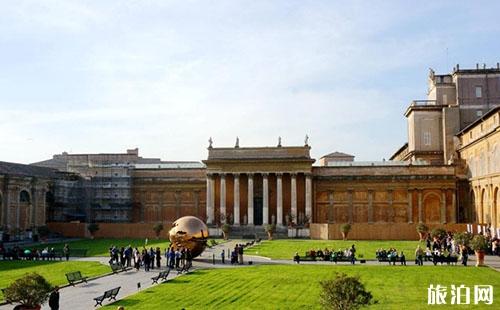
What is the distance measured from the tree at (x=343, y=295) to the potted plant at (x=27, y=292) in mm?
8880

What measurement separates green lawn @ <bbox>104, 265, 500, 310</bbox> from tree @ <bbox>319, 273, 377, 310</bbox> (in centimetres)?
603

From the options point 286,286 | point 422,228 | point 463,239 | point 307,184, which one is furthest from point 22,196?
point 463,239

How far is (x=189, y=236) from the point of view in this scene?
38.1 metres

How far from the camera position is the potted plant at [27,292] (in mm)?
18062

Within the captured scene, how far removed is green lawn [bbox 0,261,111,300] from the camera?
3109 cm

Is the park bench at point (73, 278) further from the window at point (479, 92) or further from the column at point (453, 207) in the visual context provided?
the window at point (479, 92)

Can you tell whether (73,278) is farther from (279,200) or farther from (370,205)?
(370,205)

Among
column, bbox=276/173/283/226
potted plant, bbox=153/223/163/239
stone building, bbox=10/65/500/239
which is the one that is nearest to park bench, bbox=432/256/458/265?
stone building, bbox=10/65/500/239

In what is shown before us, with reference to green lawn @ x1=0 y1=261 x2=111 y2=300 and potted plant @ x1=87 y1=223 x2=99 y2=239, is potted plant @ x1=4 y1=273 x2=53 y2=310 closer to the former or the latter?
green lawn @ x1=0 y1=261 x2=111 y2=300

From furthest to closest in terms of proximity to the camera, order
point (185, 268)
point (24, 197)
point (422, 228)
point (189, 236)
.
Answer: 1. point (24, 197)
2. point (422, 228)
3. point (189, 236)
4. point (185, 268)

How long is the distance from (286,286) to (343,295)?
38.1 feet

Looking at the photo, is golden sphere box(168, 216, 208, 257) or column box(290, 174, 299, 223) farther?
column box(290, 174, 299, 223)

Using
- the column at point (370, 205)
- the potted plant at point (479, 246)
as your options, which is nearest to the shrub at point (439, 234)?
the potted plant at point (479, 246)

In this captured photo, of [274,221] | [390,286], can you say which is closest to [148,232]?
[274,221]
